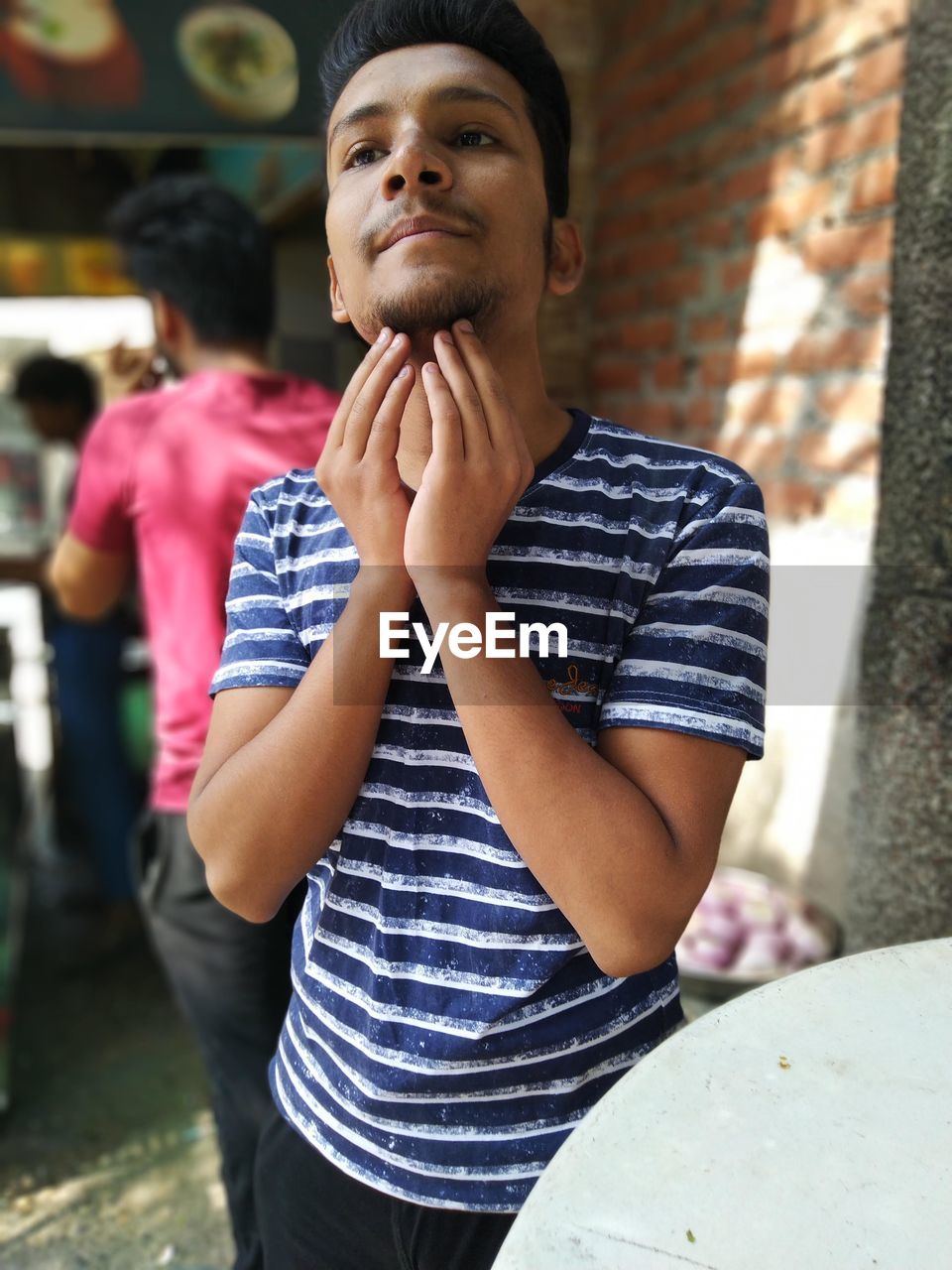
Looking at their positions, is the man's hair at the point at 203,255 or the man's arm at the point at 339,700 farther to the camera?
the man's hair at the point at 203,255

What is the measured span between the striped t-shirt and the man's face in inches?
8.1

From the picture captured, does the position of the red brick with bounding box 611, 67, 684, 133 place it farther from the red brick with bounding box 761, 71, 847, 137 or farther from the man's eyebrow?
the man's eyebrow

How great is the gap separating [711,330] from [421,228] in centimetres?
235

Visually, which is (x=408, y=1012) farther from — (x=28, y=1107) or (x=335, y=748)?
(x=28, y=1107)

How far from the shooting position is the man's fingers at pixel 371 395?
0.96 metres

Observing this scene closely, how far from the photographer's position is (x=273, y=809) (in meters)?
0.99

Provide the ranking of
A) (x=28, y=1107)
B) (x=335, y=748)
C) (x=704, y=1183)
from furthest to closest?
(x=28, y=1107), (x=335, y=748), (x=704, y=1183)

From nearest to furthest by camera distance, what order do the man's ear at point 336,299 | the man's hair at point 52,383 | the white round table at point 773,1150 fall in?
the white round table at point 773,1150, the man's ear at point 336,299, the man's hair at point 52,383

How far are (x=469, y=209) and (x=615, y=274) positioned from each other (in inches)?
108

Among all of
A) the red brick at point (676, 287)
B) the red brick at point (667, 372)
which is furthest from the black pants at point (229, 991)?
the red brick at point (676, 287)

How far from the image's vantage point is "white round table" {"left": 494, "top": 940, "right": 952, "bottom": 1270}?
2.59 ft

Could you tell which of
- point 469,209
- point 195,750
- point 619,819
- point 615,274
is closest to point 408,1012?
point 619,819

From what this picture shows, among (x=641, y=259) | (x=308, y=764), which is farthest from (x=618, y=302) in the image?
(x=308, y=764)

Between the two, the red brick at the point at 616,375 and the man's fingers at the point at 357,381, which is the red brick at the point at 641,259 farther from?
the man's fingers at the point at 357,381
